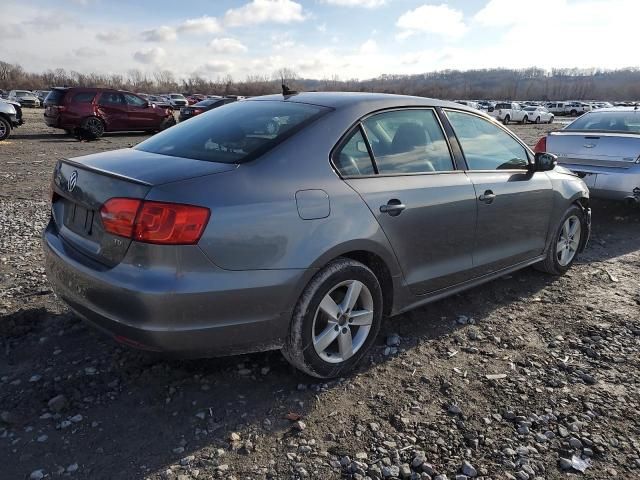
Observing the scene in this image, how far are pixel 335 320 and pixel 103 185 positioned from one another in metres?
1.44

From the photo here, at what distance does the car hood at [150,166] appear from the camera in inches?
99.3

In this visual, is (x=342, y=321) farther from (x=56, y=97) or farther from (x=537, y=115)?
(x=537, y=115)

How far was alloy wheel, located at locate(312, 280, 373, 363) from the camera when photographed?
2953 mm

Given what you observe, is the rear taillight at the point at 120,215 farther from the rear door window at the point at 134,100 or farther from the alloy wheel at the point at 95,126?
the rear door window at the point at 134,100

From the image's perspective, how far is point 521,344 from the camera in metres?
3.62

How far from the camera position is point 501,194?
12.8 ft

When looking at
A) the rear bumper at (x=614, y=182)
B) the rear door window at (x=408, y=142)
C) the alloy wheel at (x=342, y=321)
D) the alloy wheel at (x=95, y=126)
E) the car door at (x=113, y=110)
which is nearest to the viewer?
the alloy wheel at (x=342, y=321)

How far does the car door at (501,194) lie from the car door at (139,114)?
16700 millimetres

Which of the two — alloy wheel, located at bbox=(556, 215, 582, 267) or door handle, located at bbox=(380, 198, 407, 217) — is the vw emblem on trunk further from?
alloy wheel, located at bbox=(556, 215, 582, 267)

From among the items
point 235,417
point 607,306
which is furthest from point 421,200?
point 607,306

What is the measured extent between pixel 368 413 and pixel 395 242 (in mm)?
1008

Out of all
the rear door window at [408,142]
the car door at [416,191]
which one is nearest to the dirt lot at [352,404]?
the car door at [416,191]

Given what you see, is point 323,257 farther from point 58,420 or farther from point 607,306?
point 607,306

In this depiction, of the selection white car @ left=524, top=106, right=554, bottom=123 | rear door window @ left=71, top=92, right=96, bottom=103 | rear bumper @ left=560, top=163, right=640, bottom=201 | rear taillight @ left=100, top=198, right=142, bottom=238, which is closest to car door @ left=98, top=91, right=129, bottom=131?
rear door window @ left=71, top=92, right=96, bottom=103
